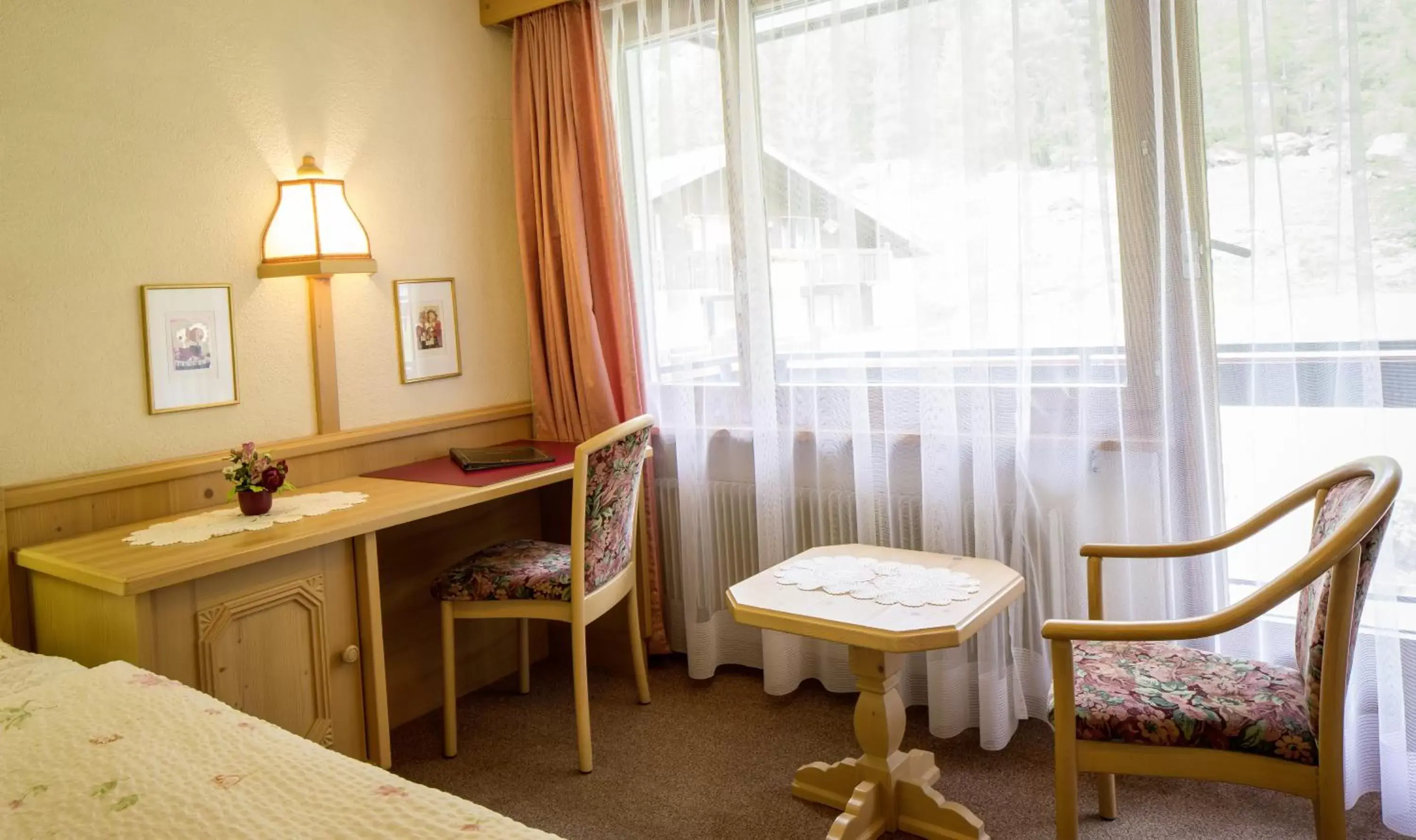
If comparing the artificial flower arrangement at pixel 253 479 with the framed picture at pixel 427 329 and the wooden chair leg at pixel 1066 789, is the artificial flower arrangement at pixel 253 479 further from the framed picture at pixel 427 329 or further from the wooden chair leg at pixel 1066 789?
the wooden chair leg at pixel 1066 789

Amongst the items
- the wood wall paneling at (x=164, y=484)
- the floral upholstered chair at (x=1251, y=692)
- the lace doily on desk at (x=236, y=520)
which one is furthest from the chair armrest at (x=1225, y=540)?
the wood wall paneling at (x=164, y=484)

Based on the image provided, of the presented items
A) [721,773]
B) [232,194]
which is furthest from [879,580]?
[232,194]

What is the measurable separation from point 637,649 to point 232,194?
1685 mm

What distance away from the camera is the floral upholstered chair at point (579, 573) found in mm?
2592

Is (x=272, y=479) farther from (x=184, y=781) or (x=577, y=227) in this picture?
(x=577, y=227)

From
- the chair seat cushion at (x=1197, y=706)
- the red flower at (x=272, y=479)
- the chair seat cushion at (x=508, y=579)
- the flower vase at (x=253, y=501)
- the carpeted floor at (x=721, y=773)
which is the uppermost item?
the red flower at (x=272, y=479)

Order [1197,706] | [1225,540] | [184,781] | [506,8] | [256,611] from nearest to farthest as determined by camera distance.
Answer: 1. [184,781]
2. [1197,706]
3. [1225,540]
4. [256,611]
5. [506,8]

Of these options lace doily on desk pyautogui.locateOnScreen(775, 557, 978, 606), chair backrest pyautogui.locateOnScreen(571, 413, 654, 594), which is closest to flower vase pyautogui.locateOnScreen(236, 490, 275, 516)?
chair backrest pyautogui.locateOnScreen(571, 413, 654, 594)

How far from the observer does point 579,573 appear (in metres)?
2.62

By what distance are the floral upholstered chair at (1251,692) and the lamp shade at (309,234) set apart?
2.04m

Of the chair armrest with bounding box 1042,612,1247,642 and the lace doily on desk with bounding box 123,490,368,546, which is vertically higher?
the lace doily on desk with bounding box 123,490,368,546

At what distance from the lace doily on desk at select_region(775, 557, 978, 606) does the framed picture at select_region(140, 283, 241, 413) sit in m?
1.54

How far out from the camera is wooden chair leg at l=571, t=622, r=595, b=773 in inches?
102

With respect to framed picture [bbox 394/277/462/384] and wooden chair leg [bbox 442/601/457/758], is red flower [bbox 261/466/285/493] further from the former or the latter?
framed picture [bbox 394/277/462/384]
